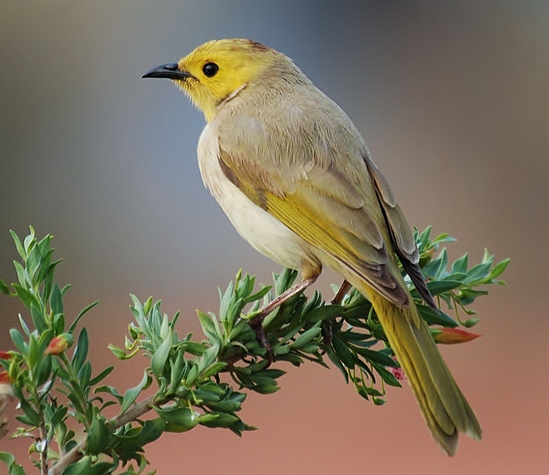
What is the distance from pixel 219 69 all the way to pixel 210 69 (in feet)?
0.08

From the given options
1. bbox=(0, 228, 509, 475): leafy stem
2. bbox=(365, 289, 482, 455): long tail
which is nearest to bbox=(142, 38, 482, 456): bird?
bbox=(365, 289, 482, 455): long tail

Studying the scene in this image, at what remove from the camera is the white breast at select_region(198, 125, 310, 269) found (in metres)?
1.71

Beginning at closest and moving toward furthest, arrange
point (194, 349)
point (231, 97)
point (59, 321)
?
1. point (59, 321)
2. point (194, 349)
3. point (231, 97)

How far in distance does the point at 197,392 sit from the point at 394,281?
1.92ft

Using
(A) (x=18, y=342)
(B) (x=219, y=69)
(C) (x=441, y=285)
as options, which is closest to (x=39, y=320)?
(A) (x=18, y=342)

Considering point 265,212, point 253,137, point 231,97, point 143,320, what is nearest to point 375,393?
point 143,320

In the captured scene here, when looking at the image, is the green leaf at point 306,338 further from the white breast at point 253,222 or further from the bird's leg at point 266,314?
the white breast at point 253,222

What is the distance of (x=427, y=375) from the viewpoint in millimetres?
1340

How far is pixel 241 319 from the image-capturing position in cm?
108

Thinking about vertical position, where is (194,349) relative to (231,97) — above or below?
below

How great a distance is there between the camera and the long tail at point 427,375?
4.12ft

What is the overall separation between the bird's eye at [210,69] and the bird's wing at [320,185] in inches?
11.9

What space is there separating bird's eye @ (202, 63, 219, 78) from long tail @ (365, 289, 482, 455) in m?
1.01

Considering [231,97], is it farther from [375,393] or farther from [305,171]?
[375,393]
